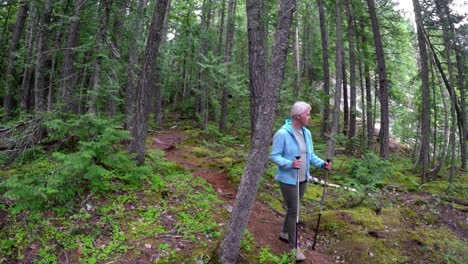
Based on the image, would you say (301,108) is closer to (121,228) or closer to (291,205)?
(291,205)

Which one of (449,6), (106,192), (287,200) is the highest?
(449,6)

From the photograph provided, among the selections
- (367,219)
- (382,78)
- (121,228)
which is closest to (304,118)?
(121,228)

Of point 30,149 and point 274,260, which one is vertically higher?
point 30,149

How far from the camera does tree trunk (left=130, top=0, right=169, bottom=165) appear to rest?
6426mm

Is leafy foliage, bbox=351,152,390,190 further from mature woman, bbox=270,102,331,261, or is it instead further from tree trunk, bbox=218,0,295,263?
tree trunk, bbox=218,0,295,263

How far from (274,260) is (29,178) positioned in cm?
422

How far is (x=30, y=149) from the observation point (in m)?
6.41

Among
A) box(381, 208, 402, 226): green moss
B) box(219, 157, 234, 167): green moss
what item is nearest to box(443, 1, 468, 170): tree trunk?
box(381, 208, 402, 226): green moss

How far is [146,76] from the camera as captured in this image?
6.62m

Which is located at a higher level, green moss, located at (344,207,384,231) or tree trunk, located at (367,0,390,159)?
tree trunk, located at (367,0,390,159)

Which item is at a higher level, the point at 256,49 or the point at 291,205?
the point at 256,49

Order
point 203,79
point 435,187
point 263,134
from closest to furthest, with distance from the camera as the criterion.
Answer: point 263,134, point 435,187, point 203,79

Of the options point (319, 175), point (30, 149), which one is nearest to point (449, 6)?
point (319, 175)

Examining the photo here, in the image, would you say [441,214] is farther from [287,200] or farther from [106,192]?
[106,192]
